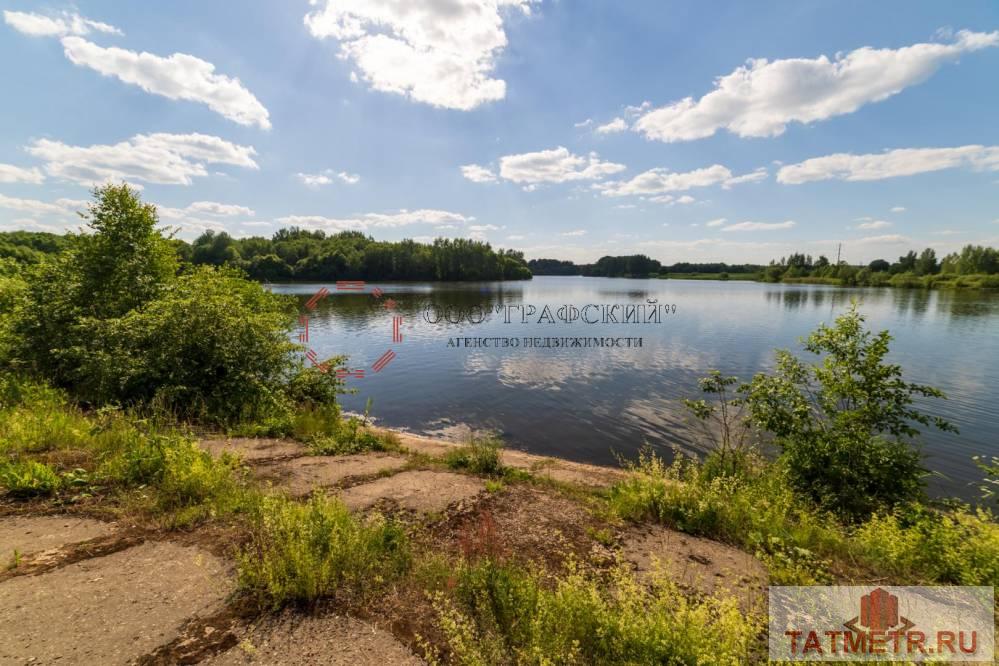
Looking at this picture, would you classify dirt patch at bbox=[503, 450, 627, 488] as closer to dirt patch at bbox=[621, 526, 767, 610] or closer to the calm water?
the calm water

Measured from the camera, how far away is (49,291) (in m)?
12.0

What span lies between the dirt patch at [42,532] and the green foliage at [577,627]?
4523 mm

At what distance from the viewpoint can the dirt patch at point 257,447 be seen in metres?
8.39

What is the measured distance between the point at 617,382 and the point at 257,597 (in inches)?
799

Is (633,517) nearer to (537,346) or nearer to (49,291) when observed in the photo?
(49,291)

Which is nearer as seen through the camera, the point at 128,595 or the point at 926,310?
the point at 128,595

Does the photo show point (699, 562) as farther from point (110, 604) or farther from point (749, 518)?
point (110, 604)

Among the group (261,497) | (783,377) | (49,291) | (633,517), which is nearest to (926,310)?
(783,377)

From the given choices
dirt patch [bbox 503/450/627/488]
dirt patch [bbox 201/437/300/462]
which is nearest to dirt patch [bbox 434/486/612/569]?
dirt patch [bbox 503/450/627/488]

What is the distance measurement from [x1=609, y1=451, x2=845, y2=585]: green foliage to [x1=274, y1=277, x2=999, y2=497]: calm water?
675 centimetres

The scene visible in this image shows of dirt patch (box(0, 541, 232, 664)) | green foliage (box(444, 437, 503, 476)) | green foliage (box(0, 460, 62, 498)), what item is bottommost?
green foliage (box(444, 437, 503, 476))

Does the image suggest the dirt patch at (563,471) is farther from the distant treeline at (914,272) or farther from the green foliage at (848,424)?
the distant treeline at (914,272)

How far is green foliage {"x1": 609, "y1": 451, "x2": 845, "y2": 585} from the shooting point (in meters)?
5.18

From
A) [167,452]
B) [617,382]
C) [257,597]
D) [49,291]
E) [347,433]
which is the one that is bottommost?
[617,382]
